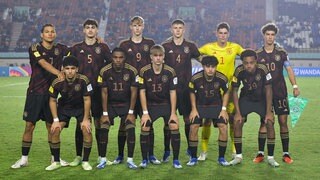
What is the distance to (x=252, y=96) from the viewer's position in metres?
6.62

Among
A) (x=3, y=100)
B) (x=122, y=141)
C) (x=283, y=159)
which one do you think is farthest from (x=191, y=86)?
(x=3, y=100)

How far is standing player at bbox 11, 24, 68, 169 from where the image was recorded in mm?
6344

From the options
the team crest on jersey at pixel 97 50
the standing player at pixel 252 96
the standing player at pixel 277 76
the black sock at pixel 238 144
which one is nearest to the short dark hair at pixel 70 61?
the team crest on jersey at pixel 97 50

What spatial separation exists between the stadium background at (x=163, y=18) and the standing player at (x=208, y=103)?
94.1ft

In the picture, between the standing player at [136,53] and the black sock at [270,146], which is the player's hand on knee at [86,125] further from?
the black sock at [270,146]

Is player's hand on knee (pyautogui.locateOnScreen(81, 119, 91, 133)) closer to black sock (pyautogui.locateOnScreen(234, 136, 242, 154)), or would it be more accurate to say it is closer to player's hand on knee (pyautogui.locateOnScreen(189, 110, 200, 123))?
player's hand on knee (pyautogui.locateOnScreen(189, 110, 200, 123))

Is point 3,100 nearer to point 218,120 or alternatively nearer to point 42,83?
point 42,83

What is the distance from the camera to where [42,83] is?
21.2 feet

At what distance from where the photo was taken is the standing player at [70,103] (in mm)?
6168

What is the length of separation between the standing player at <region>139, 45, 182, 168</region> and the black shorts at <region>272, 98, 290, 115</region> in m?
1.45

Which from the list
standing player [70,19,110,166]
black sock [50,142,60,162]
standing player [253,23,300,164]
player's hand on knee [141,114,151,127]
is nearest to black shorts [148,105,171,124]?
player's hand on knee [141,114,151,127]

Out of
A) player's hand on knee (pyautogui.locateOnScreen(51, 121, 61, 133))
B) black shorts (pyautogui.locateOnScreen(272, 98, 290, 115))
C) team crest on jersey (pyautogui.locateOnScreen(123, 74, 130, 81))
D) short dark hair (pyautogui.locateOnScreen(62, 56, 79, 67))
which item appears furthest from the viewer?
black shorts (pyautogui.locateOnScreen(272, 98, 290, 115))

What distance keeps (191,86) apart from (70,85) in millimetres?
1642

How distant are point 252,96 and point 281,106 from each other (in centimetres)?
44
